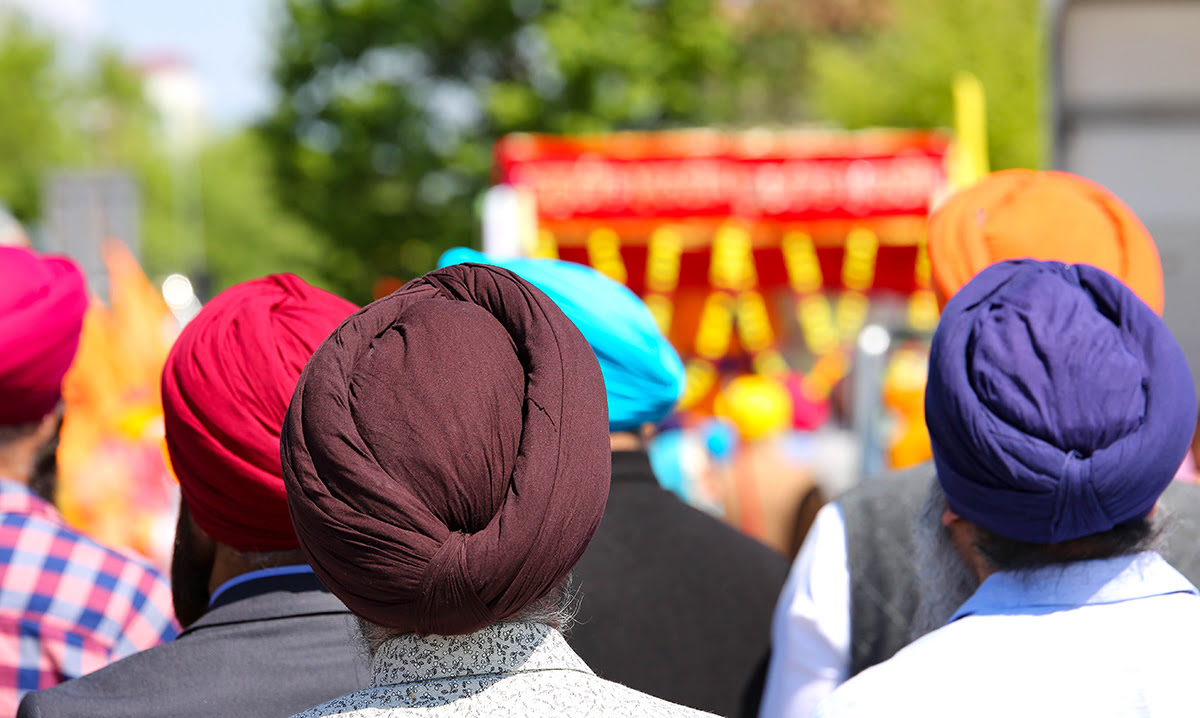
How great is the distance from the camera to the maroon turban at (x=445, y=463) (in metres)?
1.17

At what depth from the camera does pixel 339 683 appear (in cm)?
169

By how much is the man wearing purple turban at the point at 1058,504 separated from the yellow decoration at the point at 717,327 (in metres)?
11.2

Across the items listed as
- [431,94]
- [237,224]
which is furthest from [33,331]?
[237,224]

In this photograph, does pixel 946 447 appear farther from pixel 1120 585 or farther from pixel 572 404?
pixel 572 404

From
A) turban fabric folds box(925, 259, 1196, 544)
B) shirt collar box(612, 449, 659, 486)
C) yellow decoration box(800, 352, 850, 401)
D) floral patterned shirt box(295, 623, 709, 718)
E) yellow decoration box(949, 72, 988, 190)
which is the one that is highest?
turban fabric folds box(925, 259, 1196, 544)

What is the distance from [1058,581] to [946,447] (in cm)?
21

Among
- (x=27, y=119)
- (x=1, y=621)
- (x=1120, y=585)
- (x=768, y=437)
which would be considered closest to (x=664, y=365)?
(x=1120, y=585)

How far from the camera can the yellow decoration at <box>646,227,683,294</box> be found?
1206 cm

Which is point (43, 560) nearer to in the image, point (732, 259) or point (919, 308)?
point (732, 259)

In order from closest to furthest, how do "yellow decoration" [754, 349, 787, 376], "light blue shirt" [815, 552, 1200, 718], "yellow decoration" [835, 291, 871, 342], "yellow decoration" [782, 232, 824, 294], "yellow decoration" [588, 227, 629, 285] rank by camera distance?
"light blue shirt" [815, 552, 1200, 718]
"yellow decoration" [588, 227, 629, 285]
"yellow decoration" [782, 232, 824, 294]
"yellow decoration" [754, 349, 787, 376]
"yellow decoration" [835, 291, 871, 342]

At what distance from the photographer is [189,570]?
1.90 m

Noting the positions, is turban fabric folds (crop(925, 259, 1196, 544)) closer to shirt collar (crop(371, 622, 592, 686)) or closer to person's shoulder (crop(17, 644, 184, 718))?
shirt collar (crop(371, 622, 592, 686))

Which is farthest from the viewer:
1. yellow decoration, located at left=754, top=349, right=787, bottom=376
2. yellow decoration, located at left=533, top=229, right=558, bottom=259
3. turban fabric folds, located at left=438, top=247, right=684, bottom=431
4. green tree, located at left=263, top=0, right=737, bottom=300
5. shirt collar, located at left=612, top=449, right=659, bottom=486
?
green tree, located at left=263, top=0, right=737, bottom=300

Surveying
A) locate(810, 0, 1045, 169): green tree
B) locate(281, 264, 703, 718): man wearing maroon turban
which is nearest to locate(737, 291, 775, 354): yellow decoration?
locate(281, 264, 703, 718): man wearing maroon turban
